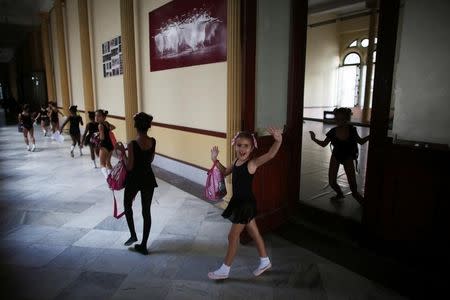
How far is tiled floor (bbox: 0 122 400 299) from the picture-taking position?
256 centimetres

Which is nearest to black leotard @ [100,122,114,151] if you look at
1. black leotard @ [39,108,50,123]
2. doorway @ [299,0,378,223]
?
black leotard @ [39,108,50,123]

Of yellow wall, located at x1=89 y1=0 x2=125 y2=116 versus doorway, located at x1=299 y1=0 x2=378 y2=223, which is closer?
yellow wall, located at x1=89 y1=0 x2=125 y2=116

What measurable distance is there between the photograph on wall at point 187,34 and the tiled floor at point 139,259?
2.30 metres

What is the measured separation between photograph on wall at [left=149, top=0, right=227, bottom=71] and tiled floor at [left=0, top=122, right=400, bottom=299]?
7.53 ft

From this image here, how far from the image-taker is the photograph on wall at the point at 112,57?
7801 millimetres

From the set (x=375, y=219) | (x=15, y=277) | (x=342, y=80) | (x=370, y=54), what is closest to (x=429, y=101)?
(x=375, y=219)

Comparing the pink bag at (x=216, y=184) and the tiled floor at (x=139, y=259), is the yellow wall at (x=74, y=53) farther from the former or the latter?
the pink bag at (x=216, y=184)

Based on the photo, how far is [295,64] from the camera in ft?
11.8

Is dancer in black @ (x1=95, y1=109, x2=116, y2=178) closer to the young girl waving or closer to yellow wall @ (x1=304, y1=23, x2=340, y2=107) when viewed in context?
the young girl waving

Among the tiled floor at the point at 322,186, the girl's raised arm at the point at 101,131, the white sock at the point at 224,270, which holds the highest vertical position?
the girl's raised arm at the point at 101,131

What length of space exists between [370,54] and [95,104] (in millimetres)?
10986

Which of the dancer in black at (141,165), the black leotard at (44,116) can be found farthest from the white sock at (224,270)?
the black leotard at (44,116)

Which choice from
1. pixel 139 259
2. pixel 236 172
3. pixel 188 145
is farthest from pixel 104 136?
pixel 236 172

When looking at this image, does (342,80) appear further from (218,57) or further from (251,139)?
(251,139)
